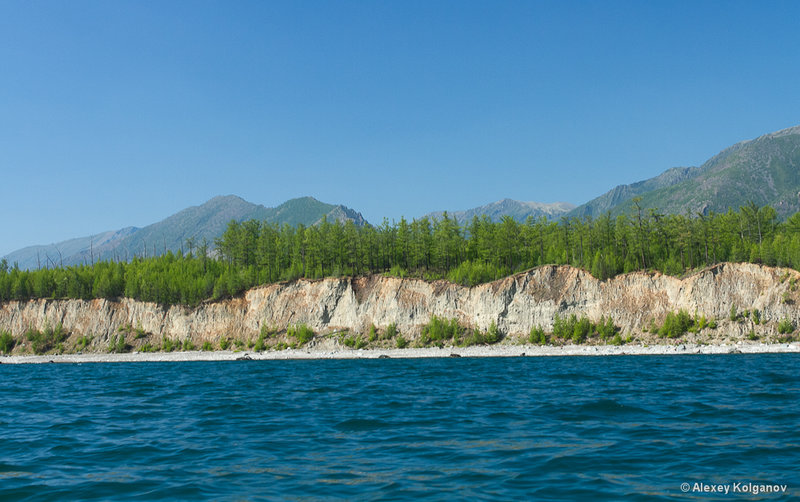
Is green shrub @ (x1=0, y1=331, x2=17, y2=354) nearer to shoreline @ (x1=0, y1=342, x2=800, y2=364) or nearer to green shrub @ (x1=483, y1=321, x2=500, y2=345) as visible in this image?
Result: shoreline @ (x1=0, y1=342, x2=800, y2=364)

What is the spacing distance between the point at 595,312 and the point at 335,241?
59.6 metres

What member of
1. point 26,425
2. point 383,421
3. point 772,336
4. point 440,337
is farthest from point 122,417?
point 772,336

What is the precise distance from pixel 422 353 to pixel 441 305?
54.5ft

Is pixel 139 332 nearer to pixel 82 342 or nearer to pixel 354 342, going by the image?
pixel 82 342

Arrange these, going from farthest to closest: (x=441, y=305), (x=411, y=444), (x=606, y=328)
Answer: (x=441, y=305) < (x=606, y=328) < (x=411, y=444)

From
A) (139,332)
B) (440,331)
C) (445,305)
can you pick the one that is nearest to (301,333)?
(440,331)

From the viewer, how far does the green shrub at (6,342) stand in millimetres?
121812

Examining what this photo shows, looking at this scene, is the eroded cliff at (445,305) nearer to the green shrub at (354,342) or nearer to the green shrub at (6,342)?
the green shrub at (354,342)

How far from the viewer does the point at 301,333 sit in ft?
367

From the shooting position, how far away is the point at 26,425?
24.7 m

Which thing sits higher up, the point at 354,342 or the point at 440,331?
the point at 440,331

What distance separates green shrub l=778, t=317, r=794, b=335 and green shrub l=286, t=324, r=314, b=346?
278ft

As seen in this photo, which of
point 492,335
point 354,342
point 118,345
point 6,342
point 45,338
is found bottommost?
point 354,342

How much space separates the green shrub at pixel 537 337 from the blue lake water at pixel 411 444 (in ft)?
218
